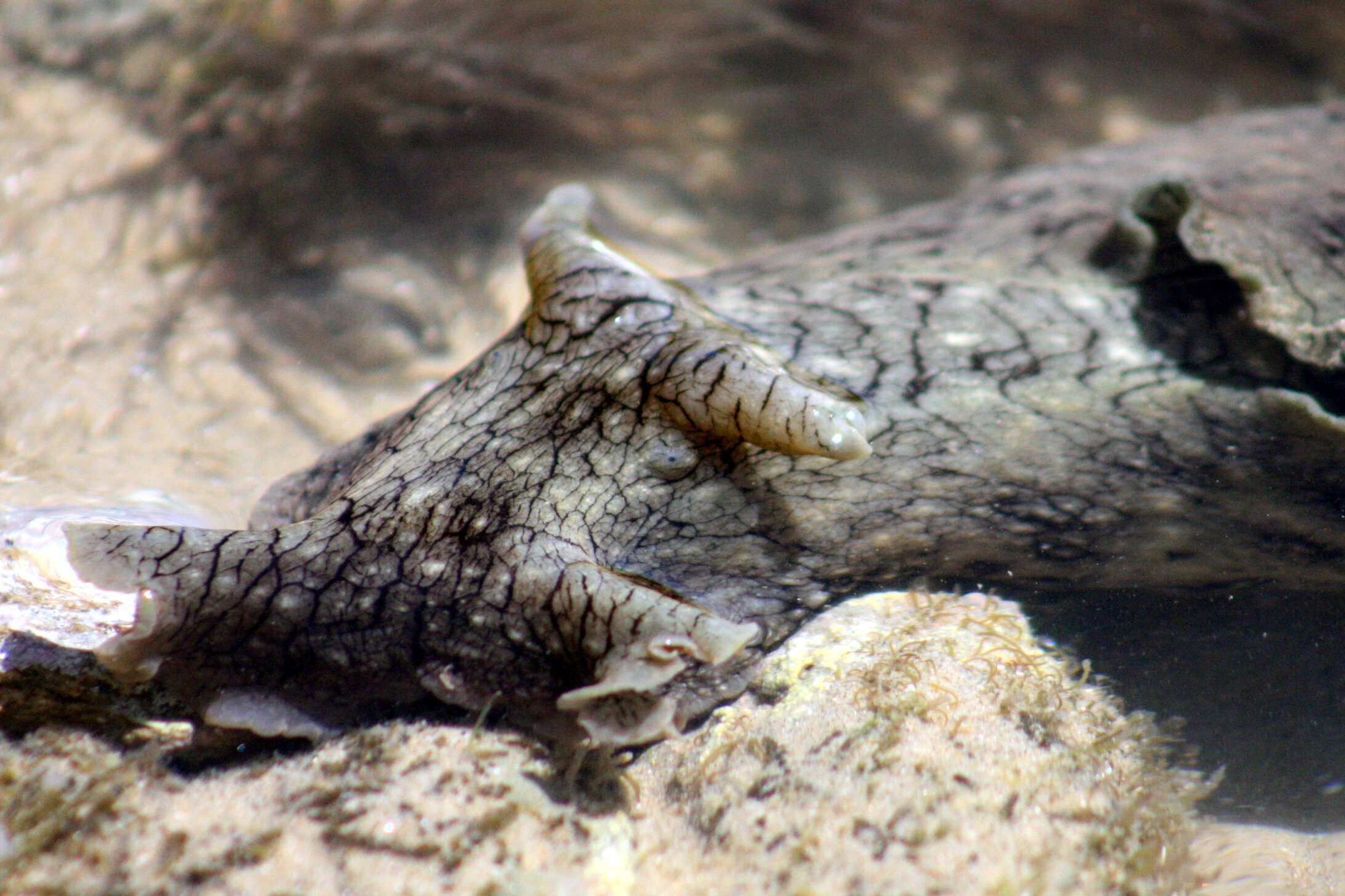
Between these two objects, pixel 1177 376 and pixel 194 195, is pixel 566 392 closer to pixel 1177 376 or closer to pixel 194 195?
pixel 1177 376

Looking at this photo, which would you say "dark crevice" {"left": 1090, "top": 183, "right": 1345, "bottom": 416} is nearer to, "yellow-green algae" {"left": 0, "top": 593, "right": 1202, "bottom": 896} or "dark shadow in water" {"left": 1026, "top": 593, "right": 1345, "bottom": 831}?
"dark shadow in water" {"left": 1026, "top": 593, "right": 1345, "bottom": 831}

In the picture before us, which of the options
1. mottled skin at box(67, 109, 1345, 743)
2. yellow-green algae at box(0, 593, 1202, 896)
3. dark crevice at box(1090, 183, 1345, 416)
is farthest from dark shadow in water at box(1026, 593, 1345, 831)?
dark crevice at box(1090, 183, 1345, 416)

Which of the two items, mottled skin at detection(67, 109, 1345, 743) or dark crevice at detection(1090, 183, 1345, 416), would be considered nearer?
mottled skin at detection(67, 109, 1345, 743)

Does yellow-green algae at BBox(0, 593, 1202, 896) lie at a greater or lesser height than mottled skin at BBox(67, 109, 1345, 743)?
lesser

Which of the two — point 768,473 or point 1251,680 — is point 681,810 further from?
point 1251,680

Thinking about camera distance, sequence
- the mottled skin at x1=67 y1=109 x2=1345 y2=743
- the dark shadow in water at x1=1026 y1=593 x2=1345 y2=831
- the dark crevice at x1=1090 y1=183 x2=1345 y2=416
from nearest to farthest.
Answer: the mottled skin at x1=67 y1=109 x2=1345 y2=743 → the dark crevice at x1=1090 y1=183 x2=1345 y2=416 → the dark shadow in water at x1=1026 y1=593 x2=1345 y2=831

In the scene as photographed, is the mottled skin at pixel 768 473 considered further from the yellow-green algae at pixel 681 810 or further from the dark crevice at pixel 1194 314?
the yellow-green algae at pixel 681 810

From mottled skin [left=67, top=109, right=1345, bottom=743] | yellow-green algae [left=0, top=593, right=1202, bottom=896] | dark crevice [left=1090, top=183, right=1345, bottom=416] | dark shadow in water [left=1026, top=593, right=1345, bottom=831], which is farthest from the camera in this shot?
dark shadow in water [left=1026, top=593, right=1345, bottom=831]

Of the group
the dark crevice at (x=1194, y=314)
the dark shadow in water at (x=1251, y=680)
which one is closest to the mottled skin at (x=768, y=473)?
the dark crevice at (x=1194, y=314)

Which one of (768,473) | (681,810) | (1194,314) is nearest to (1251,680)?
(1194,314)
